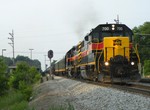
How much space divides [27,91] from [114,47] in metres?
12.8

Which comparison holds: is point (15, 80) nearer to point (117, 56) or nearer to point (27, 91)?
point (27, 91)

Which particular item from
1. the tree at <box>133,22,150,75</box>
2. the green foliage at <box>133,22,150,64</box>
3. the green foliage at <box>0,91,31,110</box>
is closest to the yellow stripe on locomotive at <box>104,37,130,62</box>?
the green foliage at <box>0,91,31,110</box>

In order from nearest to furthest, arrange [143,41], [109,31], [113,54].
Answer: [113,54] → [109,31] → [143,41]

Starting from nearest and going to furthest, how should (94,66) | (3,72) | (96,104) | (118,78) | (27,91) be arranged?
(96,104)
(118,78)
(94,66)
(27,91)
(3,72)

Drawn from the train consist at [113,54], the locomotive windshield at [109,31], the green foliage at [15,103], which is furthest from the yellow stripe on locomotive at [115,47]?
the green foliage at [15,103]

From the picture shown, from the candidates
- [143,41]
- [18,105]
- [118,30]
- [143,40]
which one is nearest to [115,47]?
[118,30]

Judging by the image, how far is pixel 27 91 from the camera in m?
33.7

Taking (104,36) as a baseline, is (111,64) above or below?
below

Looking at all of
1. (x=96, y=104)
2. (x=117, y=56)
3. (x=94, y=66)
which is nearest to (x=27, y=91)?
(x=94, y=66)

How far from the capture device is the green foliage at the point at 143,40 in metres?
90.2

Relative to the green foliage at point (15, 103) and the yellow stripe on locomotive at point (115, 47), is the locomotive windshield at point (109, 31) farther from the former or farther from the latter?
the green foliage at point (15, 103)

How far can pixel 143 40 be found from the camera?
96062 mm

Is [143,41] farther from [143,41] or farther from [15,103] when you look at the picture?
[15,103]

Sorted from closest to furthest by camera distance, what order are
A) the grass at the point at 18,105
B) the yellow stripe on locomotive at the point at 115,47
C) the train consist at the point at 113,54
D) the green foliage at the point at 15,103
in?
the grass at the point at 18,105 < the green foliage at the point at 15,103 < the train consist at the point at 113,54 < the yellow stripe on locomotive at the point at 115,47
